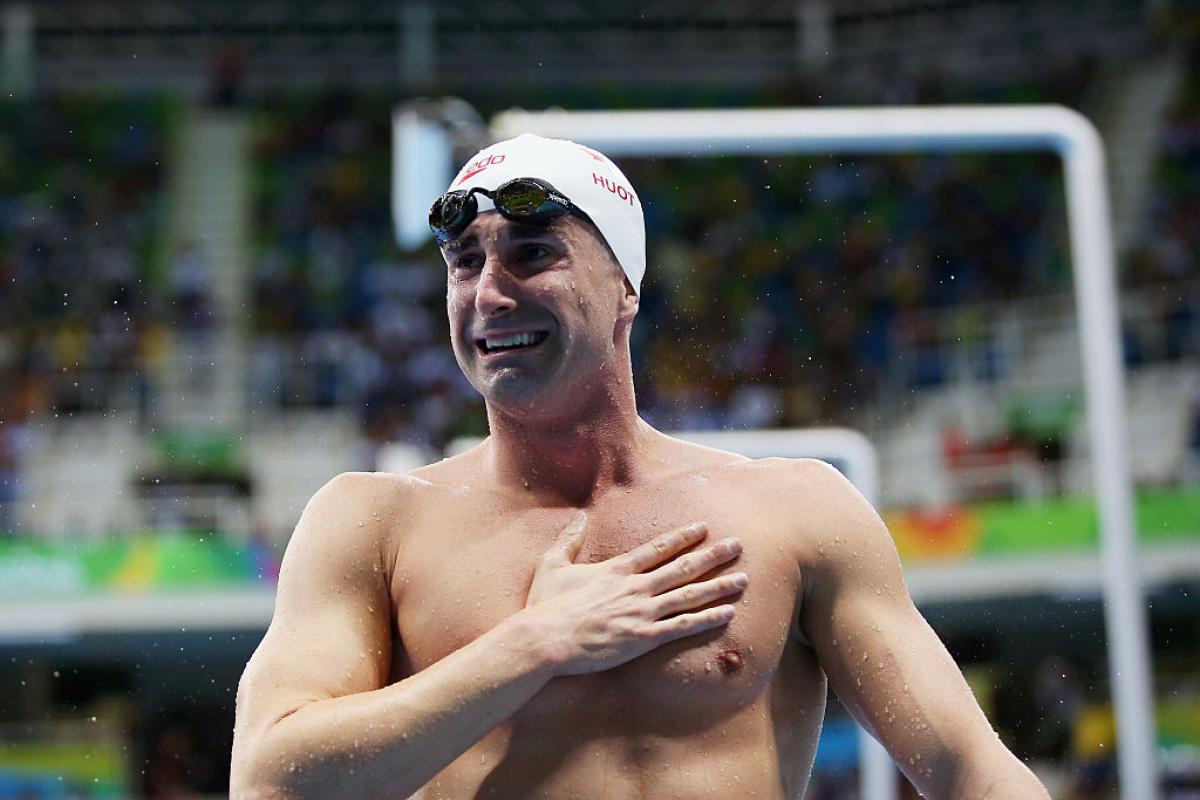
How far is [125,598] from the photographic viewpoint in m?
14.6

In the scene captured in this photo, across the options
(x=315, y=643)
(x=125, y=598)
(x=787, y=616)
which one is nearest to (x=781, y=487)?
(x=787, y=616)

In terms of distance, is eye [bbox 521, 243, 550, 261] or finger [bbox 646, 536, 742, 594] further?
eye [bbox 521, 243, 550, 261]

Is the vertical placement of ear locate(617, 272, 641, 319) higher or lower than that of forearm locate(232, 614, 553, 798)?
higher

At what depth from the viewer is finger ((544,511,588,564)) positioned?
2959 millimetres

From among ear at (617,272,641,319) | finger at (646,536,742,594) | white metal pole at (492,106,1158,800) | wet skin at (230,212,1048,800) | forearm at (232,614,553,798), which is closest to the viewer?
forearm at (232,614,553,798)

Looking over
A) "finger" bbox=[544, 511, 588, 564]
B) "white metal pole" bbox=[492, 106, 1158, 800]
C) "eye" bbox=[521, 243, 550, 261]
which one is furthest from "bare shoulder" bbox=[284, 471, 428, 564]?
"white metal pole" bbox=[492, 106, 1158, 800]

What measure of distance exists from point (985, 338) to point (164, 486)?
28.8ft

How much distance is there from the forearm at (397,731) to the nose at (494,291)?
647mm

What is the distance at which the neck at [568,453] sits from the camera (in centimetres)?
317

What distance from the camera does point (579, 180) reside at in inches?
123

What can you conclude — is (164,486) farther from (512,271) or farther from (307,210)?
(512,271)

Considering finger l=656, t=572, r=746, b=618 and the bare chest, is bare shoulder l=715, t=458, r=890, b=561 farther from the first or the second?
finger l=656, t=572, r=746, b=618

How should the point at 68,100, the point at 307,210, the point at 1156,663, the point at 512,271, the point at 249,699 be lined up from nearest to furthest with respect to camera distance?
the point at 249,699 → the point at 512,271 → the point at 1156,663 → the point at 307,210 → the point at 68,100

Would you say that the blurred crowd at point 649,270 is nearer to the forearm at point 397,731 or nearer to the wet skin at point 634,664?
the wet skin at point 634,664
